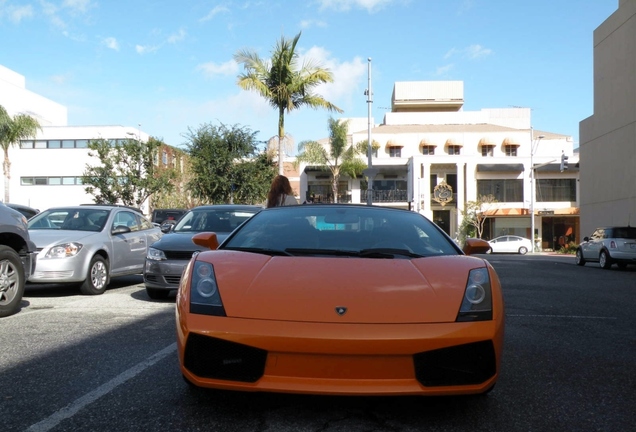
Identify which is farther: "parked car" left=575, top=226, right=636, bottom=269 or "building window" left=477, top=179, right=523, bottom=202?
"building window" left=477, top=179, right=523, bottom=202

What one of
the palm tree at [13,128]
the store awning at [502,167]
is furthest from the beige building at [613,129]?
the palm tree at [13,128]

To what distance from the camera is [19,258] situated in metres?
6.86

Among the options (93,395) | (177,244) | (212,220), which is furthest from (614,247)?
(93,395)

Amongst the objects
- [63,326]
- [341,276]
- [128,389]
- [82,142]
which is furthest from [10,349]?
[82,142]

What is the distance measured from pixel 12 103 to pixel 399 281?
59.8 metres

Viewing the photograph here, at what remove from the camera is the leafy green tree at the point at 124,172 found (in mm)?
28203

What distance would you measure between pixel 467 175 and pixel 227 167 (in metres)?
28.6

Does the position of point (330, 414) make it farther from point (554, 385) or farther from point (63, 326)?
point (63, 326)

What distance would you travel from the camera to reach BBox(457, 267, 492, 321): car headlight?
10.2 ft

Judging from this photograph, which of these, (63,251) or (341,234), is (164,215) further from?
(341,234)

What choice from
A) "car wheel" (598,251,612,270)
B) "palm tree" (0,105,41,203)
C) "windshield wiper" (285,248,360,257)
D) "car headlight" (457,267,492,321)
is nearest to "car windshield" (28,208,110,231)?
"windshield wiper" (285,248,360,257)

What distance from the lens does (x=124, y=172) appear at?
28578mm

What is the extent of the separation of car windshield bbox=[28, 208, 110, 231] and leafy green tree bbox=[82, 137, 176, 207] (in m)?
18.6

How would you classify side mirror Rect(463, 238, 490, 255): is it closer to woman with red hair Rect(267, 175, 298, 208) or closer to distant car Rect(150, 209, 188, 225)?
woman with red hair Rect(267, 175, 298, 208)
